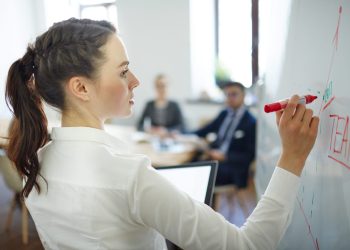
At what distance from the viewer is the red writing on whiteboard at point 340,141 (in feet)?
1.80

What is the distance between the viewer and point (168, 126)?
3367 millimetres

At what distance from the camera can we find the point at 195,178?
3.11 feet

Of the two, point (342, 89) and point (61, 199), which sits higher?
point (342, 89)

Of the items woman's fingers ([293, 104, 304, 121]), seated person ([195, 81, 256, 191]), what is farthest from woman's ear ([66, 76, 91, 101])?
seated person ([195, 81, 256, 191])

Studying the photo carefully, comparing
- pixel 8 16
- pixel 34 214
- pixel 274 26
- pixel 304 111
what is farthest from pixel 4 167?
pixel 304 111

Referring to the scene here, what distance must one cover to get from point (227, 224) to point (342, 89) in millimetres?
309

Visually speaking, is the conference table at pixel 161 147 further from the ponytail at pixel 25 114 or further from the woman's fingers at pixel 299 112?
the woman's fingers at pixel 299 112

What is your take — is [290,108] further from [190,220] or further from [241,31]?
[241,31]

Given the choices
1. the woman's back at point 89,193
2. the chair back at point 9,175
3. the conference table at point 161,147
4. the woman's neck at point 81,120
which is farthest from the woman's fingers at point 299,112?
the chair back at point 9,175

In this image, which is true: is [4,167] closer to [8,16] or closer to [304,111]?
[8,16]

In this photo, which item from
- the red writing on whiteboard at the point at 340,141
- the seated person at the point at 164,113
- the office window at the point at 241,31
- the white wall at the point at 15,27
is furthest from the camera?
the seated person at the point at 164,113

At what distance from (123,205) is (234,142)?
189 cm

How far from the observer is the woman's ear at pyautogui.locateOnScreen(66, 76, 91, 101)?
26.8 inches

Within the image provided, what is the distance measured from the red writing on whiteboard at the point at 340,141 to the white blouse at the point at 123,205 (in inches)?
3.6
